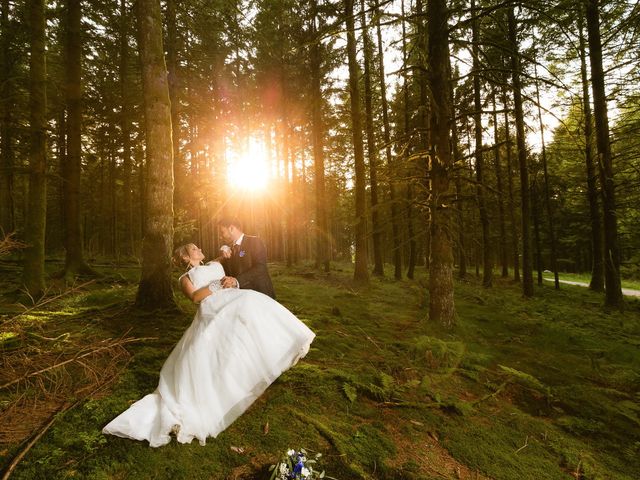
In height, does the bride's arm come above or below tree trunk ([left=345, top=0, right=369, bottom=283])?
below

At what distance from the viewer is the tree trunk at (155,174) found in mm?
6742

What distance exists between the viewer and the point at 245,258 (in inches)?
181

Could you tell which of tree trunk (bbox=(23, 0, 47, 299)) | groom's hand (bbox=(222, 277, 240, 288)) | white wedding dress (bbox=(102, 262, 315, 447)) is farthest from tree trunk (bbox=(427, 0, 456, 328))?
tree trunk (bbox=(23, 0, 47, 299))

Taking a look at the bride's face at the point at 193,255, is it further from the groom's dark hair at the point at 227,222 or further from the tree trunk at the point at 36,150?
the tree trunk at the point at 36,150

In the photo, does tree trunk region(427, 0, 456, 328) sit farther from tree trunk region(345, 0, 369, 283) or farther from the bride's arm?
tree trunk region(345, 0, 369, 283)

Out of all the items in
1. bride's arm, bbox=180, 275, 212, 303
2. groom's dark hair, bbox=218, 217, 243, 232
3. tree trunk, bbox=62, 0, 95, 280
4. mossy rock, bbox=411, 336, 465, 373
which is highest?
tree trunk, bbox=62, 0, 95, 280

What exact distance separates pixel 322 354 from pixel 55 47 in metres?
20.2

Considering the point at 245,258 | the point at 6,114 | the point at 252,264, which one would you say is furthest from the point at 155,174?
the point at 6,114

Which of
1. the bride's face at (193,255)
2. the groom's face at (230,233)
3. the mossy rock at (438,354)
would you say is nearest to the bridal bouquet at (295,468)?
the bride's face at (193,255)

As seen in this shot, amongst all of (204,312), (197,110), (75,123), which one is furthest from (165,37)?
(204,312)

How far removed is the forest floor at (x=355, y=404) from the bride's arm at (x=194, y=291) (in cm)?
93

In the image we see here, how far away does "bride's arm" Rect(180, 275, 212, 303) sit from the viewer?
155 inches

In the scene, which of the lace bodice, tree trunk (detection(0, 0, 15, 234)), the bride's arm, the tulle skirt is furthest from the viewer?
tree trunk (detection(0, 0, 15, 234))

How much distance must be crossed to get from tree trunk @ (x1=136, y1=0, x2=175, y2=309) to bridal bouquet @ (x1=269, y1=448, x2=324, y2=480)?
16.2 feet
